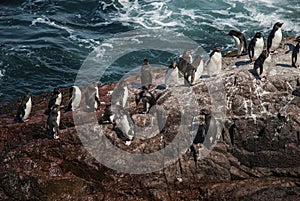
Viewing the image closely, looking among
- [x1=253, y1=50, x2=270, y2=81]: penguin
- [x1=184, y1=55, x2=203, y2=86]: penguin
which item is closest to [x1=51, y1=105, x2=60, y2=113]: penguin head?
[x1=184, y1=55, x2=203, y2=86]: penguin

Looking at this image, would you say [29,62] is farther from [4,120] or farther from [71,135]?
[71,135]

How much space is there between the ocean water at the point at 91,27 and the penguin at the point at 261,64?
11110 mm

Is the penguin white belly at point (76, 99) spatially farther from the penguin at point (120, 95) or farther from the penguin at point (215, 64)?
the penguin at point (215, 64)

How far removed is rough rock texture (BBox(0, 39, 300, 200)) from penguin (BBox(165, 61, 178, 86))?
0.60 meters

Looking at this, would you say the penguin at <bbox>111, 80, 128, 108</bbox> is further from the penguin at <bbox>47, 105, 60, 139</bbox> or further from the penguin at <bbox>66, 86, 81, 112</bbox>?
the penguin at <bbox>47, 105, 60, 139</bbox>

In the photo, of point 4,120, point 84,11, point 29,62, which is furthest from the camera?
point 84,11

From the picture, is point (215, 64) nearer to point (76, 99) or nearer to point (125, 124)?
point (125, 124)

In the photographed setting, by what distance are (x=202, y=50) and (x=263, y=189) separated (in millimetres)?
15331

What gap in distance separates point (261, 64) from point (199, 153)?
352 centimetres

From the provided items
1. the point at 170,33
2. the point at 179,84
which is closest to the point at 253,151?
the point at 179,84

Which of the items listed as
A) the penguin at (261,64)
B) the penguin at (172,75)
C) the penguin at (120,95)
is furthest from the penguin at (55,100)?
the penguin at (261,64)

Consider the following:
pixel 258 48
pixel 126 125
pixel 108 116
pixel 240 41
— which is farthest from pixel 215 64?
pixel 108 116

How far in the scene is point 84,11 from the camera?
35750mm

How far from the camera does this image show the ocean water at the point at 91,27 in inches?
1037
